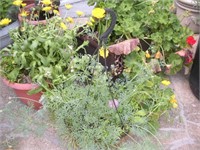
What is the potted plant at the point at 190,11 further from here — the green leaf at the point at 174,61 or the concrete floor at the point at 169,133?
the concrete floor at the point at 169,133

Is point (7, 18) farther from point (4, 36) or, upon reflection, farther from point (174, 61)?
point (174, 61)

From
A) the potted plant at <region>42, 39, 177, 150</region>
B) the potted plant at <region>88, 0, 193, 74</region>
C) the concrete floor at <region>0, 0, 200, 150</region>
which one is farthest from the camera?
the potted plant at <region>88, 0, 193, 74</region>

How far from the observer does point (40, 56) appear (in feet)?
5.73

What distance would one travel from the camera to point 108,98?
156 centimetres

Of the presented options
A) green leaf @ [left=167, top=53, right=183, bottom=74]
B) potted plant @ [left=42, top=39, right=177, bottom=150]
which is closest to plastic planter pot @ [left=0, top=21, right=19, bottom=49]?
potted plant @ [left=42, top=39, right=177, bottom=150]

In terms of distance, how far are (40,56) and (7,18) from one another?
975 millimetres

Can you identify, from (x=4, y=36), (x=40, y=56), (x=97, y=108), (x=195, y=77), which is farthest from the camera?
(x=4, y=36)

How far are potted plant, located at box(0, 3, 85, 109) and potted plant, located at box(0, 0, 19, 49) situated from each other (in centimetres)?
58

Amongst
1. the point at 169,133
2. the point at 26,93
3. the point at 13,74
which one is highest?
the point at 13,74

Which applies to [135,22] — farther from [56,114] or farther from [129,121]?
[56,114]

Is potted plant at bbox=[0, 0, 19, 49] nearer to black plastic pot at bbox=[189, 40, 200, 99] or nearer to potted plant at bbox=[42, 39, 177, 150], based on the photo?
potted plant at bbox=[42, 39, 177, 150]

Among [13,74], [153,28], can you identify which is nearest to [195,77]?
[153,28]

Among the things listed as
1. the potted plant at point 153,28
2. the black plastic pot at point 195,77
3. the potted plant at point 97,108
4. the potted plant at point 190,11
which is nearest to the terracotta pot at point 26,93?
the potted plant at point 97,108

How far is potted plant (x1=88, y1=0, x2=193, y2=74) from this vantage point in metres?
1.97
